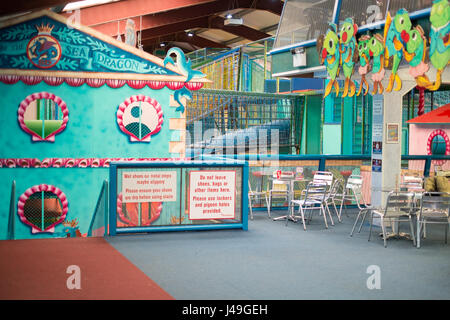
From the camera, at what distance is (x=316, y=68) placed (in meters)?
10.8

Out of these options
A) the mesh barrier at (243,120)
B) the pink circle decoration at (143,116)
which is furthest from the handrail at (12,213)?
the mesh barrier at (243,120)

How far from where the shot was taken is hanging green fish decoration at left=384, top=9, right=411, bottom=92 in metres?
7.70

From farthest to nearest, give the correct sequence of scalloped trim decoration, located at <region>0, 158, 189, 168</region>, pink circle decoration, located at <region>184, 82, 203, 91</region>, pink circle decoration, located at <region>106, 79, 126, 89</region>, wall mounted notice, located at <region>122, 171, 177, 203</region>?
pink circle decoration, located at <region>184, 82, 203, 91</region>, pink circle decoration, located at <region>106, 79, 126, 89</region>, scalloped trim decoration, located at <region>0, 158, 189, 168</region>, wall mounted notice, located at <region>122, 171, 177, 203</region>

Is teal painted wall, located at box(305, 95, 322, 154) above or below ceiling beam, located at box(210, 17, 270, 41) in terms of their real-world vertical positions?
below

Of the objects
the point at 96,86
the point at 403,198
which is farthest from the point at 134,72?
the point at 403,198

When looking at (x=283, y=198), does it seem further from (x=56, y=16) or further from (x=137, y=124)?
(x=56, y=16)

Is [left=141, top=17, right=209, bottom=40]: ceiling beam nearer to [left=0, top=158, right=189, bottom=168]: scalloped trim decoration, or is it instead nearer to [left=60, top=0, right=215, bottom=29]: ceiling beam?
[left=60, top=0, right=215, bottom=29]: ceiling beam

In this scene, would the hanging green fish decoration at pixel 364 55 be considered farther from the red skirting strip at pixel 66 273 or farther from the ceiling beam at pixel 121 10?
the ceiling beam at pixel 121 10

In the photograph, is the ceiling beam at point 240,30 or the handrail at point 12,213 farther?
the ceiling beam at point 240,30

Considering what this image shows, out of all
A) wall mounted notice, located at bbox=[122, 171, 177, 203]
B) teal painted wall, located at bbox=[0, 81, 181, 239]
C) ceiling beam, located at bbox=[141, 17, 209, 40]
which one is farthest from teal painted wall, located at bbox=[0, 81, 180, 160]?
ceiling beam, located at bbox=[141, 17, 209, 40]

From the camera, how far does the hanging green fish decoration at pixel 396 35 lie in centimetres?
770

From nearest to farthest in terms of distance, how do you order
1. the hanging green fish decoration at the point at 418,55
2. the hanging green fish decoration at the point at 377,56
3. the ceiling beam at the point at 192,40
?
the hanging green fish decoration at the point at 418,55 < the hanging green fish decoration at the point at 377,56 < the ceiling beam at the point at 192,40

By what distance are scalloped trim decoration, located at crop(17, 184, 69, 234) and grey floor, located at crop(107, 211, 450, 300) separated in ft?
9.87

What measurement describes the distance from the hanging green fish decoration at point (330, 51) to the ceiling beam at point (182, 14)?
1419cm
